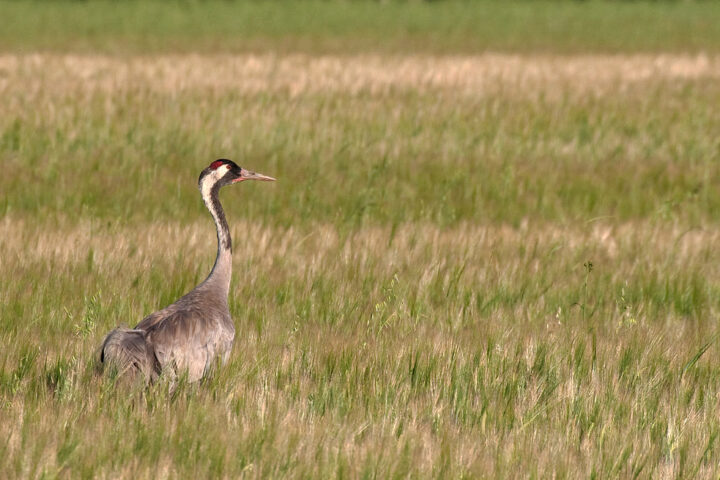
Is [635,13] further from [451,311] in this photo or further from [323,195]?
[451,311]

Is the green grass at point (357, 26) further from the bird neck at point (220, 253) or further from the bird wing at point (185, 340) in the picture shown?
the bird wing at point (185, 340)

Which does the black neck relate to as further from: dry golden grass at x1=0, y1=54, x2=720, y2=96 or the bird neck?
dry golden grass at x1=0, y1=54, x2=720, y2=96

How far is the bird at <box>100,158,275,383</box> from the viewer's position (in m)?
5.22

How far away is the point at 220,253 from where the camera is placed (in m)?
6.52

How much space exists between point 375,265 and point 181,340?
3.10 metres

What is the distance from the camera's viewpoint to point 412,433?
4.74 metres

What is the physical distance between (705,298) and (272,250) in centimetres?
333

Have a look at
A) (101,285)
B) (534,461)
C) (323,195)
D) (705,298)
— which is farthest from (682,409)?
(323,195)

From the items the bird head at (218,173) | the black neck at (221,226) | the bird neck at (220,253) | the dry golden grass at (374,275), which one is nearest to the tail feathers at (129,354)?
the dry golden grass at (374,275)

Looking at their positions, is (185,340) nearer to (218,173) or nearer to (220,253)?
(220,253)

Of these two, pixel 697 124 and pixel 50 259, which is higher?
pixel 697 124

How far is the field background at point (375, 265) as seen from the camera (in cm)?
468

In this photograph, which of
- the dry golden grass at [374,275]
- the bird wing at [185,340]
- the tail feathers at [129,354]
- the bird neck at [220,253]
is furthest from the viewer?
the bird neck at [220,253]

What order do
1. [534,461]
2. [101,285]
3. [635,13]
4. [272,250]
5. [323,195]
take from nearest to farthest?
[534,461], [101,285], [272,250], [323,195], [635,13]
